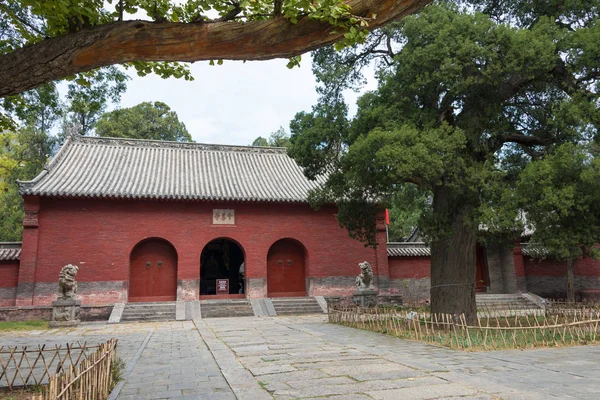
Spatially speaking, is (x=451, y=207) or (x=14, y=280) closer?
(x=451, y=207)

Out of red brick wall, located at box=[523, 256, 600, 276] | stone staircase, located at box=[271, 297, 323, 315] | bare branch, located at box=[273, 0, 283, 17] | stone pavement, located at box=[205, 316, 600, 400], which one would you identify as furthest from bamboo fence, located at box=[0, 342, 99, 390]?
red brick wall, located at box=[523, 256, 600, 276]

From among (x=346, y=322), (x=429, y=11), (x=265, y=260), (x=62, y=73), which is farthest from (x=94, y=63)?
(x=265, y=260)

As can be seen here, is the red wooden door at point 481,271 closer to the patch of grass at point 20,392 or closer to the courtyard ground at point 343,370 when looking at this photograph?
the courtyard ground at point 343,370

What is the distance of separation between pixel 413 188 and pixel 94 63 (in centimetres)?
1156

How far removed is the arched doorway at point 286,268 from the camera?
1714 centimetres

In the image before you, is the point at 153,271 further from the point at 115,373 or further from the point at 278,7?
the point at 278,7

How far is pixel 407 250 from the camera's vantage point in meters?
17.7

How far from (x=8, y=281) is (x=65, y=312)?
12.3 feet

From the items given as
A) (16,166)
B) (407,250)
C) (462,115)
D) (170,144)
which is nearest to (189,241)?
(170,144)

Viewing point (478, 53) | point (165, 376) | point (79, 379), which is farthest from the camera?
point (478, 53)

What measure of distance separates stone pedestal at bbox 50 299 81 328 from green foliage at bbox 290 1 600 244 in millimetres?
8091

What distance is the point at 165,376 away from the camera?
16.3 feet

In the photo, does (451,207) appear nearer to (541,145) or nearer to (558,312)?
(541,145)

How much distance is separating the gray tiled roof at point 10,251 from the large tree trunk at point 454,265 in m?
13.6
